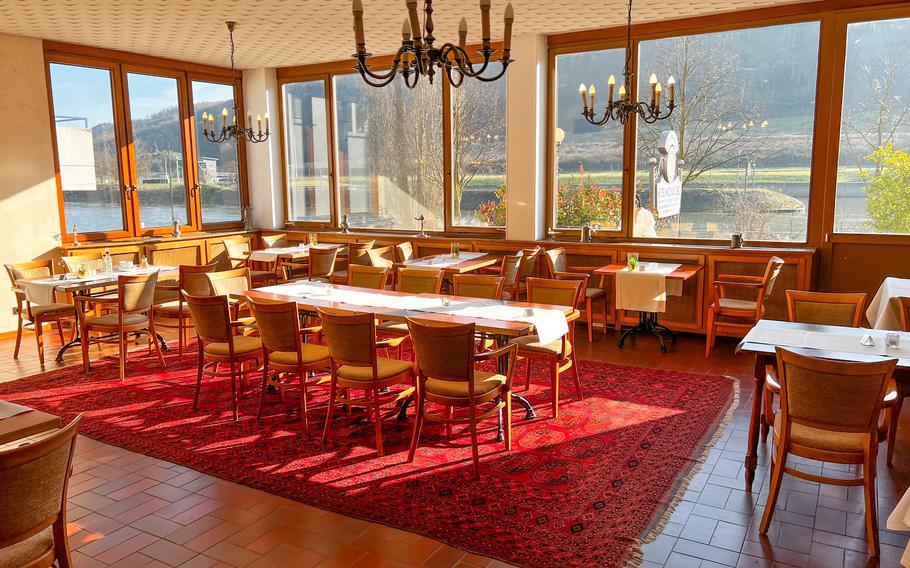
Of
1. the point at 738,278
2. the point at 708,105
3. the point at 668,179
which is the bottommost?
the point at 738,278

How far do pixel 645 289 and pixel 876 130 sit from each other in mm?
2894

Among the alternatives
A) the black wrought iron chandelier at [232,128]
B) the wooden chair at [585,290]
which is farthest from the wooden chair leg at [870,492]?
the black wrought iron chandelier at [232,128]

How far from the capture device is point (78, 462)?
439cm

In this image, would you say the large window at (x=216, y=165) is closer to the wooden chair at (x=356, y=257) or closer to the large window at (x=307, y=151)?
the large window at (x=307, y=151)

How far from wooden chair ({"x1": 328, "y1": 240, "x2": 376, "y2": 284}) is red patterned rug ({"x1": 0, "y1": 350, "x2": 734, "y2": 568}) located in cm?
282

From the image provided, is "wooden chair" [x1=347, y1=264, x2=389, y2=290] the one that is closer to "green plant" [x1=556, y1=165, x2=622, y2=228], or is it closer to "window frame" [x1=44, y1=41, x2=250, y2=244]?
"green plant" [x1=556, y1=165, x2=622, y2=228]

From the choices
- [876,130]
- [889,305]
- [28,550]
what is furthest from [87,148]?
[876,130]

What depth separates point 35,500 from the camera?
235cm

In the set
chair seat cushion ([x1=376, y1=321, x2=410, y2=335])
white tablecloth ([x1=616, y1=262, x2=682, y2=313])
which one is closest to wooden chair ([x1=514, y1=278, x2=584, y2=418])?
chair seat cushion ([x1=376, y1=321, x2=410, y2=335])

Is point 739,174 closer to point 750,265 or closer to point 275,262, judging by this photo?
point 750,265

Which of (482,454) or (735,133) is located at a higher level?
(735,133)

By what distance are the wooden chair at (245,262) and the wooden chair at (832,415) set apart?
6.59 metres

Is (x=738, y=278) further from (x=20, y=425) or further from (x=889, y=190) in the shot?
(x=20, y=425)

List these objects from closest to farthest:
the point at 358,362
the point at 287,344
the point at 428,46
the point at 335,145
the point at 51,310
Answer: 1. the point at 428,46
2. the point at 358,362
3. the point at 287,344
4. the point at 51,310
5. the point at 335,145
